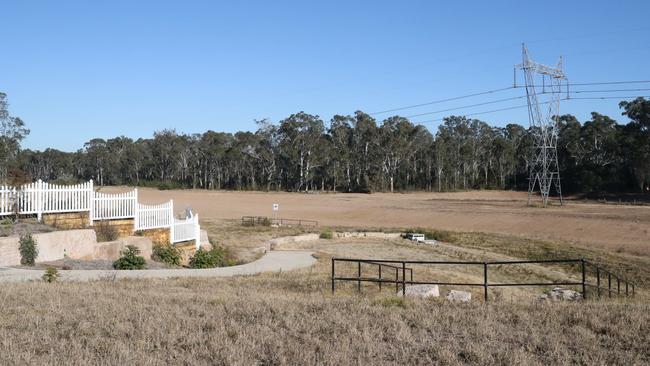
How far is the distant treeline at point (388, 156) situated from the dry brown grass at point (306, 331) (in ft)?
331

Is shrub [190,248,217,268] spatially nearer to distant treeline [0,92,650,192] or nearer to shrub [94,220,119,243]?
shrub [94,220,119,243]

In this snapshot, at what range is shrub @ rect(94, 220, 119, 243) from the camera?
19.6 meters

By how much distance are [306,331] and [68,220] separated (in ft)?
46.7

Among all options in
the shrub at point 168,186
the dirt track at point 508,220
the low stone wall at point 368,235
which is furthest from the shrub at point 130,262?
the shrub at point 168,186

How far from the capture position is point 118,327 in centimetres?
748

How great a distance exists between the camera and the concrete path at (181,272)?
45.1 ft

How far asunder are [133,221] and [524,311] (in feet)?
50.0

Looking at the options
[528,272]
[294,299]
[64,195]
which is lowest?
[528,272]

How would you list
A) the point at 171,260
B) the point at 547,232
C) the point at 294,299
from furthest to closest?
1. the point at 547,232
2. the point at 171,260
3. the point at 294,299

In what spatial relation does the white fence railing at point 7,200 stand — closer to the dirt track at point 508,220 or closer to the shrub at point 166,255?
the shrub at point 166,255

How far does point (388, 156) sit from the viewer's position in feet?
393

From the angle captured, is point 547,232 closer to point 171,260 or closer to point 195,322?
point 171,260

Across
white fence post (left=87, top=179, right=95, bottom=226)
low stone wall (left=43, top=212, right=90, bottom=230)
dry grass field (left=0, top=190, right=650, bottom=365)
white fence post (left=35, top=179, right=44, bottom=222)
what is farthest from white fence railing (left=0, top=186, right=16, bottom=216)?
dry grass field (left=0, top=190, right=650, bottom=365)

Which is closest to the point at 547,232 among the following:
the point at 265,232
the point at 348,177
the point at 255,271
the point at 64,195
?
the point at 265,232
